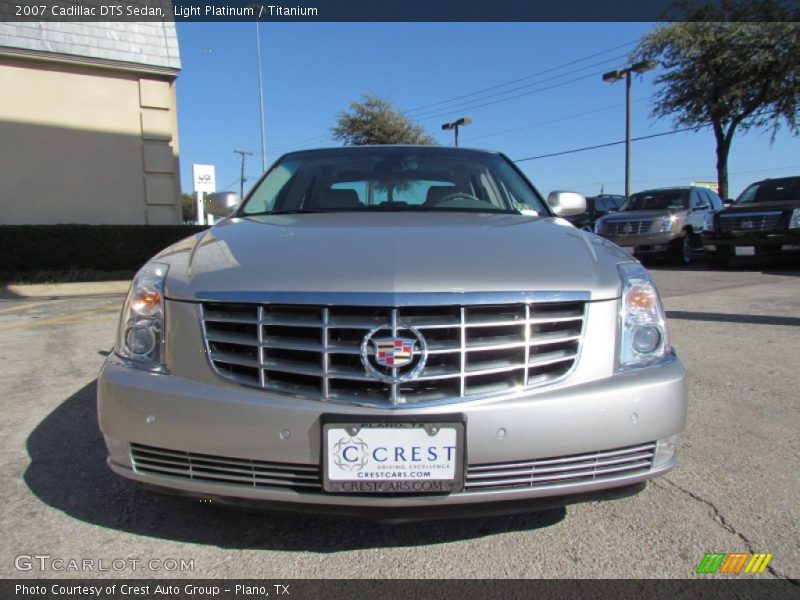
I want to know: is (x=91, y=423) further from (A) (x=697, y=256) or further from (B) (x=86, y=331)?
(A) (x=697, y=256)

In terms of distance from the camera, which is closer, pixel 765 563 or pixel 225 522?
pixel 765 563

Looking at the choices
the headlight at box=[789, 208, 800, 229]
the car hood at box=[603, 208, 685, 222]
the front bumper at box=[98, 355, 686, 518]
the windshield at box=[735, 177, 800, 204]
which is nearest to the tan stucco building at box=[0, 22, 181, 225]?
the car hood at box=[603, 208, 685, 222]

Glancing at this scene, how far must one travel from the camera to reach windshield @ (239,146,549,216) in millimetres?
3115

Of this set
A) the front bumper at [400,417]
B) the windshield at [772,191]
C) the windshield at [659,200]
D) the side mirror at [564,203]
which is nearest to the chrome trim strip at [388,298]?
the front bumper at [400,417]

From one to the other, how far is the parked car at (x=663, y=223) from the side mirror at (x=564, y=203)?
8.89 m

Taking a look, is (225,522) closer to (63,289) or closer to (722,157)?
(63,289)

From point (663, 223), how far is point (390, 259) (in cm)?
1116

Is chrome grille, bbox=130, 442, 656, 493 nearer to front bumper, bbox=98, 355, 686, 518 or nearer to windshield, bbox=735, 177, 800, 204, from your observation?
front bumper, bbox=98, 355, 686, 518

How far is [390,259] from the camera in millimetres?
1951

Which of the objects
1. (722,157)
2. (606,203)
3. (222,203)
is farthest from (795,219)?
(222,203)

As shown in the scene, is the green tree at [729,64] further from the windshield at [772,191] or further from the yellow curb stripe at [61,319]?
the yellow curb stripe at [61,319]

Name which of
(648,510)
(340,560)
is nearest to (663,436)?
(648,510)

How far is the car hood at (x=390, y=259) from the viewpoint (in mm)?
1845

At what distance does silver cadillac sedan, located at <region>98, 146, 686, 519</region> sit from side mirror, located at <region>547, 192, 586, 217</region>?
1433 mm
